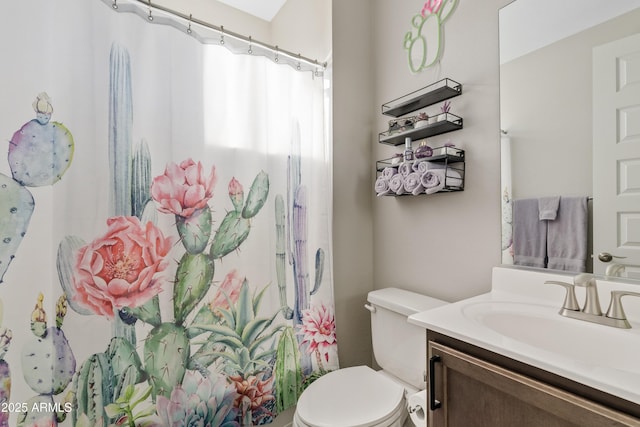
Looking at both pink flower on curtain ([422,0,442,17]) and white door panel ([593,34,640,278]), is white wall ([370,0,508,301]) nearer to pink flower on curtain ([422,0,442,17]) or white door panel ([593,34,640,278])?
pink flower on curtain ([422,0,442,17])

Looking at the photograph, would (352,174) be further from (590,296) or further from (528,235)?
(590,296)

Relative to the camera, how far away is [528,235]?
1.04 metres

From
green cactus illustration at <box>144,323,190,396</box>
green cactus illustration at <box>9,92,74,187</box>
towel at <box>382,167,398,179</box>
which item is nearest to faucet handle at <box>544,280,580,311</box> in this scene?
towel at <box>382,167,398,179</box>

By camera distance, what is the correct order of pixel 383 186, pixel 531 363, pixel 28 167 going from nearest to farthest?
pixel 531 363, pixel 28 167, pixel 383 186

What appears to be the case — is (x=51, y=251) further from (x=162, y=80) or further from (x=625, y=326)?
(x=625, y=326)

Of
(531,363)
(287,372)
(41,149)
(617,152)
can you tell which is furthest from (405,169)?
(41,149)

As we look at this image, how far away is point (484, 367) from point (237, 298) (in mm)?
967

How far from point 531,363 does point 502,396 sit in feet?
0.41

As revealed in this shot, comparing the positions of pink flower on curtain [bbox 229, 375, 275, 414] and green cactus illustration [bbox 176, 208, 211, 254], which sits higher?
green cactus illustration [bbox 176, 208, 211, 254]

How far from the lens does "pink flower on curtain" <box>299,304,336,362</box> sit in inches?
57.7

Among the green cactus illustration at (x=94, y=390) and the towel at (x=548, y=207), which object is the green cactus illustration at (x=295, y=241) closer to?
the green cactus illustration at (x=94, y=390)

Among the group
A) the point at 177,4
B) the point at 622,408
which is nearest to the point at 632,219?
the point at 622,408

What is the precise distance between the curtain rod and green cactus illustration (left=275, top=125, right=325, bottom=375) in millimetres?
354

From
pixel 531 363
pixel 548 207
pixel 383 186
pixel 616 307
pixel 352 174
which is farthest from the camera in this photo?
pixel 352 174
